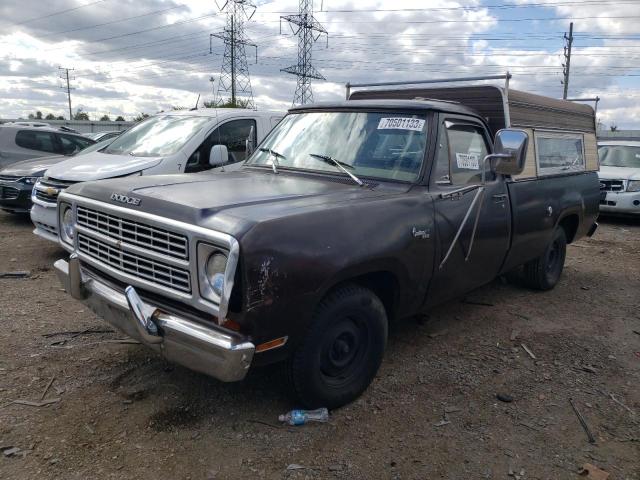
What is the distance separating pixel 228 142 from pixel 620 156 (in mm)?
9553

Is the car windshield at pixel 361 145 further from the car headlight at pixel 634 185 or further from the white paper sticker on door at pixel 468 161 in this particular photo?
the car headlight at pixel 634 185

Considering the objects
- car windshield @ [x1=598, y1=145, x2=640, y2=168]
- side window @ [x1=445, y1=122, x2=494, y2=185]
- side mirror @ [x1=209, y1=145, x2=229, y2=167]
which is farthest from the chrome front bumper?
car windshield @ [x1=598, y1=145, x2=640, y2=168]

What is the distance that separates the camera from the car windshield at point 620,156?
12172mm

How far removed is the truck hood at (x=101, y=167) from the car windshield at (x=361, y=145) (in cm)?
273

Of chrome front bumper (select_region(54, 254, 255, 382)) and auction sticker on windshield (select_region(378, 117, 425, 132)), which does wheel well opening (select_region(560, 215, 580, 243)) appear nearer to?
auction sticker on windshield (select_region(378, 117, 425, 132))

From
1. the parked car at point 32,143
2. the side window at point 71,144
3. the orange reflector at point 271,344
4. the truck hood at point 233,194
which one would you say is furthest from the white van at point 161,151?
the parked car at point 32,143

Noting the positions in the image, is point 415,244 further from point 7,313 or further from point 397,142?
Result: point 7,313

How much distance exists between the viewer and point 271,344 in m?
2.84

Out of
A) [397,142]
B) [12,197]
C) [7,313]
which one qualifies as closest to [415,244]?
[397,142]

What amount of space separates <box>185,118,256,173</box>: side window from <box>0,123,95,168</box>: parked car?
16.6ft

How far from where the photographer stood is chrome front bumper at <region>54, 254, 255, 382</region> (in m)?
2.69

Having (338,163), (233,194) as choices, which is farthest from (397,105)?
(233,194)

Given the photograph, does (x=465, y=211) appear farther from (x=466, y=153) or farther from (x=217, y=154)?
(x=217, y=154)

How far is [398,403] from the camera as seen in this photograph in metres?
3.59
